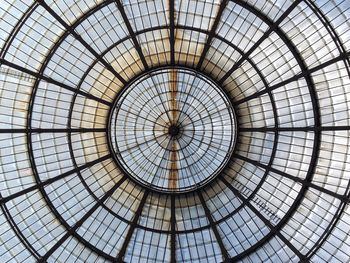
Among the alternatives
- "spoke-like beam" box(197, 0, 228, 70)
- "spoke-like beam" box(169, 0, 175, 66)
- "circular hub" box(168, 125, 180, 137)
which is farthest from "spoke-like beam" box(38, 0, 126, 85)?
"spoke-like beam" box(197, 0, 228, 70)

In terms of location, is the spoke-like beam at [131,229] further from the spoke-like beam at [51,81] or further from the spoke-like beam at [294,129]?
the spoke-like beam at [294,129]

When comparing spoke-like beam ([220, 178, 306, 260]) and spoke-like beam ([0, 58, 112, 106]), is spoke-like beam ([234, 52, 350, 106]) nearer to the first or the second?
spoke-like beam ([220, 178, 306, 260])

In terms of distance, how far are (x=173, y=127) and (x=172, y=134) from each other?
→ 1.45 feet

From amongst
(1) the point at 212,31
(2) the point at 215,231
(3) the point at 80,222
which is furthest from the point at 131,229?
(1) the point at 212,31

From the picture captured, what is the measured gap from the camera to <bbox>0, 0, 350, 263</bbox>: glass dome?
27797mm

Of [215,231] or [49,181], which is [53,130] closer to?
[49,181]

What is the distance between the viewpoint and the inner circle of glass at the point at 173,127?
2944 centimetres

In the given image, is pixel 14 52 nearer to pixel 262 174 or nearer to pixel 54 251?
pixel 54 251

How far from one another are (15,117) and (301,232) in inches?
753

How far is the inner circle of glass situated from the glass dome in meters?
0.07

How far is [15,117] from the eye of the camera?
28656 millimetres

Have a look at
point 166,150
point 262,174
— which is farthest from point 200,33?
point 262,174

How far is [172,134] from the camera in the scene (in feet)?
95.2

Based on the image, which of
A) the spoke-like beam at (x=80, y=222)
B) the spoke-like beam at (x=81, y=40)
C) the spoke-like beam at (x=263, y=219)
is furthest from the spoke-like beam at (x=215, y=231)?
the spoke-like beam at (x=81, y=40)
